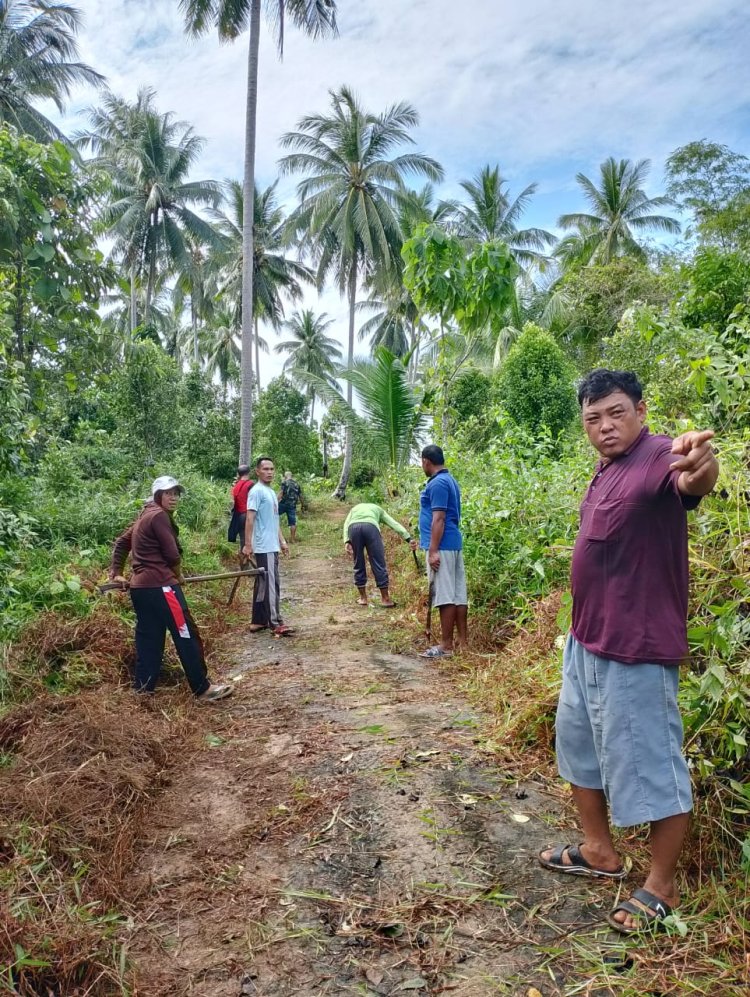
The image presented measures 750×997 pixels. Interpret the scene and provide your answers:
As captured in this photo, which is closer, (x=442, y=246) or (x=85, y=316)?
(x=85, y=316)

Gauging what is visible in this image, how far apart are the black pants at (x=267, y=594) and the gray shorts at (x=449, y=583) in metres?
1.97

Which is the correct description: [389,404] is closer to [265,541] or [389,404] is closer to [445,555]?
[265,541]

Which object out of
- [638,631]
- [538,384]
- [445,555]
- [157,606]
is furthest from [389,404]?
[638,631]

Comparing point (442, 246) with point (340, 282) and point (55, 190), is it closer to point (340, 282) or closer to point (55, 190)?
point (55, 190)

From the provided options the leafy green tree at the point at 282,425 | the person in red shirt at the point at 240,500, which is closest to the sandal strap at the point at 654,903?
the person in red shirt at the point at 240,500

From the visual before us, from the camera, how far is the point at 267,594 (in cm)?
678

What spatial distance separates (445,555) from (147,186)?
2466cm

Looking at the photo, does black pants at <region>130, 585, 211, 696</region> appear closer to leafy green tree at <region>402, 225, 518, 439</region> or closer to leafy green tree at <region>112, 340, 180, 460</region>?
leafy green tree at <region>402, 225, 518, 439</region>

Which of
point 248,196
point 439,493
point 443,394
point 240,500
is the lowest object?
point 240,500

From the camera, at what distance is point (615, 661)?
2.15m

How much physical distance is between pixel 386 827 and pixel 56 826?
55.3 inches

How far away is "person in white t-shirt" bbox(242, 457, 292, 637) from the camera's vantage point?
6.57 metres

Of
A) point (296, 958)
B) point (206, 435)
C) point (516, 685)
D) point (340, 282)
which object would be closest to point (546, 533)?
point (516, 685)

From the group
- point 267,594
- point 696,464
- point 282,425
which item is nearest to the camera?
point 696,464
